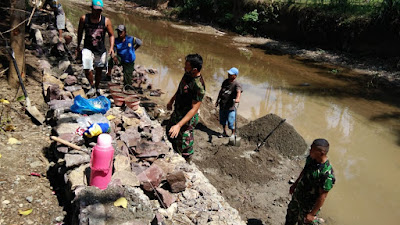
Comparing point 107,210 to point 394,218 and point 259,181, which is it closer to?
point 259,181

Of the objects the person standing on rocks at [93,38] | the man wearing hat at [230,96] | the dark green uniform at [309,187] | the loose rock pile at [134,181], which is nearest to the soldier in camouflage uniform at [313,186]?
the dark green uniform at [309,187]

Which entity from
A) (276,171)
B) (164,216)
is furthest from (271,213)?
(164,216)

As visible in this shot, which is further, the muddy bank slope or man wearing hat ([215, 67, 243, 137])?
man wearing hat ([215, 67, 243, 137])

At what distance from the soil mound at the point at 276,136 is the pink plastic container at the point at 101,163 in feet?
12.7

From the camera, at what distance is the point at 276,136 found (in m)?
6.20

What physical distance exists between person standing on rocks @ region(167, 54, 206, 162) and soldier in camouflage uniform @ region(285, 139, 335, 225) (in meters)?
1.40

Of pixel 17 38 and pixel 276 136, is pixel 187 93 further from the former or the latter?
pixel 17 38

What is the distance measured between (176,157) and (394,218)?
346 centimetres

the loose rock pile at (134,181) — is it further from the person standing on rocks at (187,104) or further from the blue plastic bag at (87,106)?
the person standing on rocks at (187,104)

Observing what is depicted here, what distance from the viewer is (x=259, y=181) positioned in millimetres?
5102

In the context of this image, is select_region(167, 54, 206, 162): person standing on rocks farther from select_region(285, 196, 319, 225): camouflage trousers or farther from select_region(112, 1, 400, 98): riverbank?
select_region(112, 1, 400, 98): riverbank

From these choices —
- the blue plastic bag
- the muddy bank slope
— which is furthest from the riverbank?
the blue plastic bag

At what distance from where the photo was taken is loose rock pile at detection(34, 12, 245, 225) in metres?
2.69

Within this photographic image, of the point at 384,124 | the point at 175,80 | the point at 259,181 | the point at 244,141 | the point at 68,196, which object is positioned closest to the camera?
the point at 68,196
